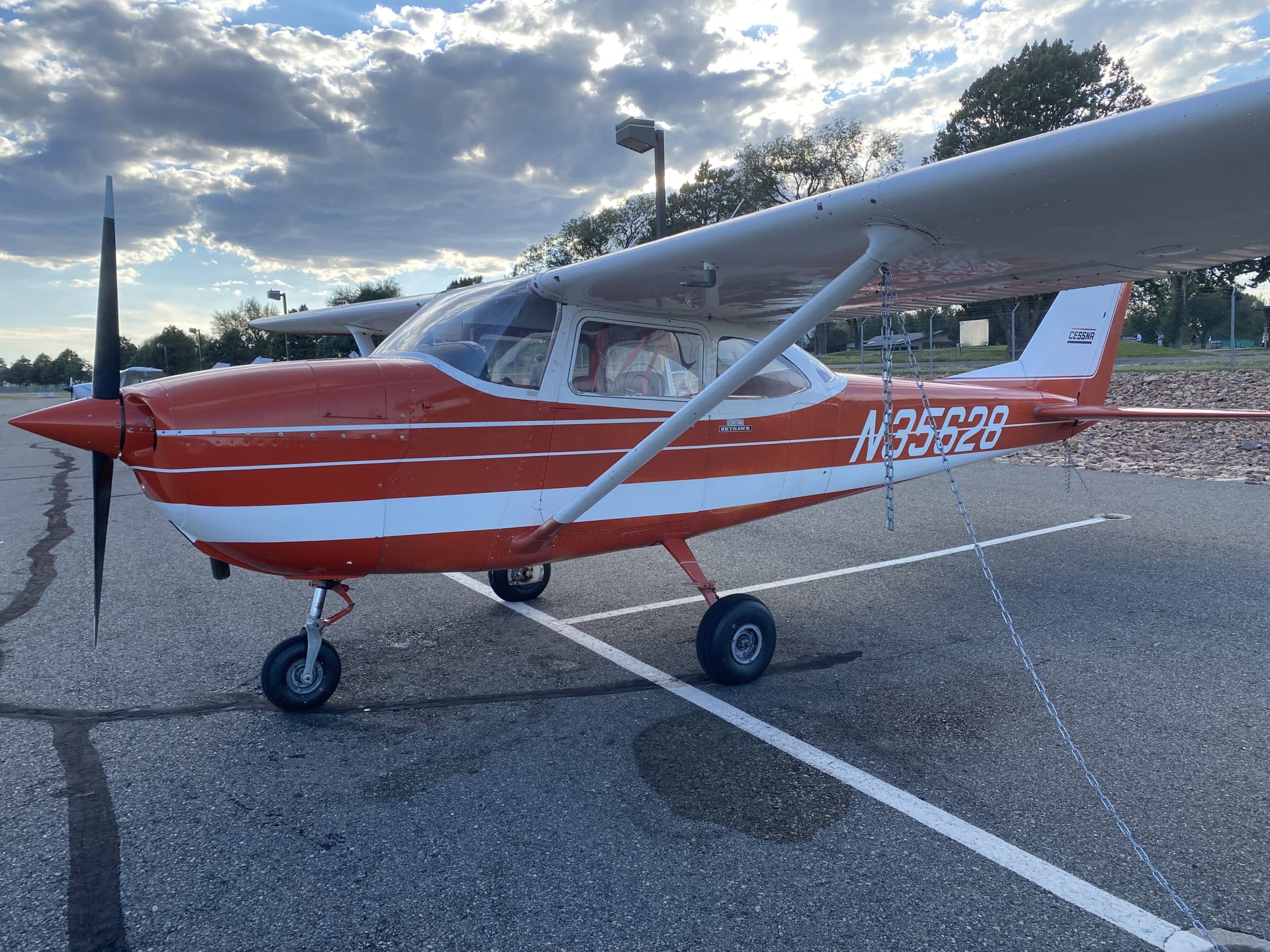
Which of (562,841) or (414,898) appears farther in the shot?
(562,841)

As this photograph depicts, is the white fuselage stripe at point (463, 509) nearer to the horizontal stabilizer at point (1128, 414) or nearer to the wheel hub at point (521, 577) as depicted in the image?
the wheel hub at point (521, 577)

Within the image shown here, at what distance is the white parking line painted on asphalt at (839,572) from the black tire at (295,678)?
5.22 ft

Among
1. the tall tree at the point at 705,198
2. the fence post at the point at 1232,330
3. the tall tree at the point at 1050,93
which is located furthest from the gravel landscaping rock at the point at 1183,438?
the tall tree at the point at 705,198

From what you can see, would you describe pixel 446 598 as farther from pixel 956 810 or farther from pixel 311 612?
pixel 956 810

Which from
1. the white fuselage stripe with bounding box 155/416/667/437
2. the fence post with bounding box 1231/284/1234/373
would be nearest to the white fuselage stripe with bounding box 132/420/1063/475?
the white fuselage stripe with bounding box 155/416/667/437

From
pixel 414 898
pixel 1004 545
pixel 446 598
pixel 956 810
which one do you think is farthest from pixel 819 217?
pixel 1004 545

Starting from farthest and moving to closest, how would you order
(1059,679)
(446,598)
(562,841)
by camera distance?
(446,598) < (1059,679) < (562,841)

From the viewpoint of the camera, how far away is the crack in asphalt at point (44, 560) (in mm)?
5215

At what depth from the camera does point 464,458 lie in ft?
11.2

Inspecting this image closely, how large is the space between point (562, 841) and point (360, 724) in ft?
4.44

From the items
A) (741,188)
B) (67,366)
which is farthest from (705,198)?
(67,366)

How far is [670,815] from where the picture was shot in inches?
106

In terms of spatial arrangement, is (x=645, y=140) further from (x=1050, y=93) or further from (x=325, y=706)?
(x=1050, y=93)

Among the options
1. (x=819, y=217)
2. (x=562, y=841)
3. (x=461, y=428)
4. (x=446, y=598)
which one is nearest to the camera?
(x=562, y=841)
